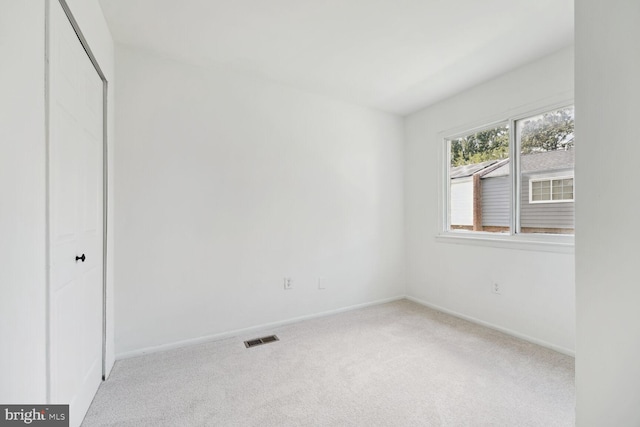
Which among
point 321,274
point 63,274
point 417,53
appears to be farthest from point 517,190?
point 63,274

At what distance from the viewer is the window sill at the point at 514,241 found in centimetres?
229

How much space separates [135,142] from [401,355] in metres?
2.82

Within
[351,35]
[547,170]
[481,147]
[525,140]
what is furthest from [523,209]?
[351,35]

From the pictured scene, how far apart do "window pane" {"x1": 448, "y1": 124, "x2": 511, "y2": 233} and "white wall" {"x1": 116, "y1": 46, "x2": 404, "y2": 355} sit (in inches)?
34.2

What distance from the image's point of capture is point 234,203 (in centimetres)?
268

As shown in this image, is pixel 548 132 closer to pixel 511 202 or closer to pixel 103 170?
pixel 511 202

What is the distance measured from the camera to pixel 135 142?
2.26 meters

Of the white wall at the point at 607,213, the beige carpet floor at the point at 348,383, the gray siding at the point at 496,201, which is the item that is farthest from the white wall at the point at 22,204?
the gray siding at the point at 496,201

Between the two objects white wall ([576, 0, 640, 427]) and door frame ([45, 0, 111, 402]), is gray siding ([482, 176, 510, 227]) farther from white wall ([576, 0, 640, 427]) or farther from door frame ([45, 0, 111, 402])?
door frame ([45, 0, 111, 402])

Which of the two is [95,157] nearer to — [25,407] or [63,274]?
[63,274]

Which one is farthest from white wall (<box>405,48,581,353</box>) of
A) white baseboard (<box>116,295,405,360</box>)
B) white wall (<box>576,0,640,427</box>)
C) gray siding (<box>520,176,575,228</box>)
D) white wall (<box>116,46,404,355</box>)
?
white wall (<box>576,0,640,427</box>)

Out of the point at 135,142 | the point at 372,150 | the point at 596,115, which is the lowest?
the point at 596,115

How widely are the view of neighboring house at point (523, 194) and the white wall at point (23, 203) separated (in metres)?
3.40

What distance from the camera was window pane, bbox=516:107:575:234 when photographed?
2.35 metres
